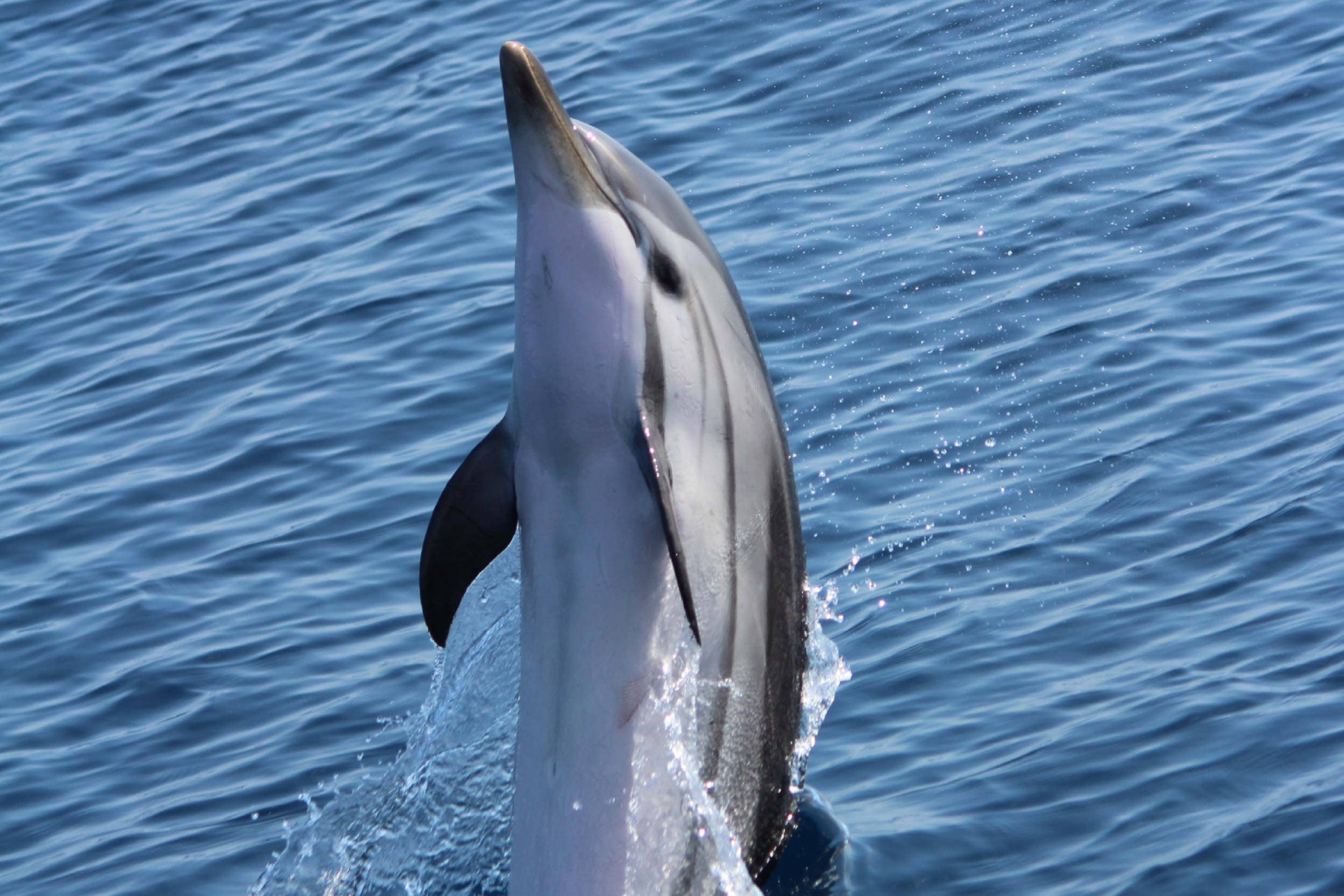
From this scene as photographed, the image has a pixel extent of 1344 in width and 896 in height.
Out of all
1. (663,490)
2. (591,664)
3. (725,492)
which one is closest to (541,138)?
(663,490)

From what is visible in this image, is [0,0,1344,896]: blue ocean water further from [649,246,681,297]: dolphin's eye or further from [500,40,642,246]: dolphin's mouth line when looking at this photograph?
[500,40,642,246]: dolphin's mouth line

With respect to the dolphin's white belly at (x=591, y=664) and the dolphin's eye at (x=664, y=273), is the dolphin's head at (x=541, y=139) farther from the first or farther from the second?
the dolphin's white belly at (x=591, y=664)

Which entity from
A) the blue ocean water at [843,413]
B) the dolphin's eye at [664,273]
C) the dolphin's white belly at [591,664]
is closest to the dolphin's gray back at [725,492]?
the dolphin's eye at [664,273]

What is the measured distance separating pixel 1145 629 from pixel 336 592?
13.6 ft

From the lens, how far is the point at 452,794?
7.72 metres

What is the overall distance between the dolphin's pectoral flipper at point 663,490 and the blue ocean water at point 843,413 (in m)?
2.05

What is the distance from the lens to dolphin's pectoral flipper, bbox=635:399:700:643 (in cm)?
552

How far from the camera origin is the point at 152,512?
1153 centimetres

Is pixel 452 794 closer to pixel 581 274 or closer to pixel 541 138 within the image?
pixel 581 274

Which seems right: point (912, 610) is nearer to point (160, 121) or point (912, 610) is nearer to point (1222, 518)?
point (1222, 518)

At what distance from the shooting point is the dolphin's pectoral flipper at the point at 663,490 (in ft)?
18.1

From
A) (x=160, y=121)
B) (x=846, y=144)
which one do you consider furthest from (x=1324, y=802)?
(x=160, y=121)

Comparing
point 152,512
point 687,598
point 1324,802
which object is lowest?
point 1324,802

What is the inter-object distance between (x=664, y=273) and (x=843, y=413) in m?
5.17
